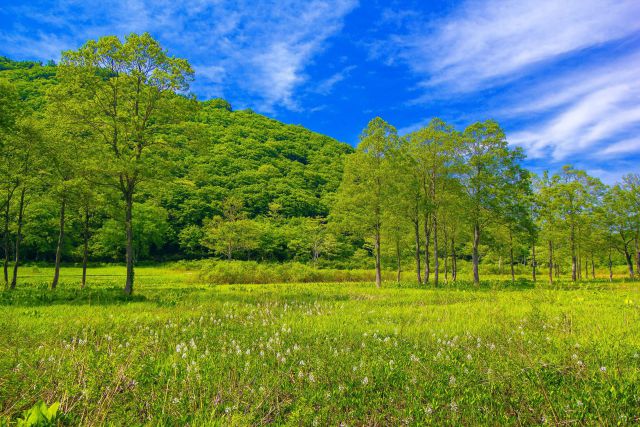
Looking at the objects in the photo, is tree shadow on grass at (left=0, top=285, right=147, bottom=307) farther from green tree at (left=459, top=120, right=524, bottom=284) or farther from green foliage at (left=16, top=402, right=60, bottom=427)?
green tree at (left=459, top=120, right=524, bottom=284)

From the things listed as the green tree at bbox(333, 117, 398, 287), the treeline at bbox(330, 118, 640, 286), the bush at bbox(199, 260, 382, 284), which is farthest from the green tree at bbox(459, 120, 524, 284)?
the bush at bbox(199, 260, 382, 284)

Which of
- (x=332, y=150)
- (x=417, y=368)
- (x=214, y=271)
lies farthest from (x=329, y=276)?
(x=332, y=150)

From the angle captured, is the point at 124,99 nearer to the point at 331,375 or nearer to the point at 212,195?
the point at 331,375

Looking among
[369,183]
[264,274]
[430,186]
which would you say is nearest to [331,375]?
[369,183]

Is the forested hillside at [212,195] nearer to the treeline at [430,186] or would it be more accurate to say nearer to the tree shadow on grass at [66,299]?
the tree shadow on grass at [66,299]

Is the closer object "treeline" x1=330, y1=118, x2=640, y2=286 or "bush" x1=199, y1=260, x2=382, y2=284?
"treeline" x1=330, y1=118, x2=640, y2=286

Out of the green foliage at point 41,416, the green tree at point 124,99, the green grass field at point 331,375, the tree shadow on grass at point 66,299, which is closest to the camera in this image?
the green foliage at point 41,416

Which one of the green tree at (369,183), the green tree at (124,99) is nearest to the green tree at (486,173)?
the green tree at (369,183)

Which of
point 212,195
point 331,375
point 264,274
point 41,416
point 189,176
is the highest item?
point 212,195

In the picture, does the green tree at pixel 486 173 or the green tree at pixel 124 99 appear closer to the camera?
the green tree at pixel 124 99

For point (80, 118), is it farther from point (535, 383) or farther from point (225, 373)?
point (535, 383)

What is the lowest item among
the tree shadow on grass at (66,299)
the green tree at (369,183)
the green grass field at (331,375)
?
the tree shadow on grass at (66,299)

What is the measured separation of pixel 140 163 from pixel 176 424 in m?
18.2

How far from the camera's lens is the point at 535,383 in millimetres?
5195
